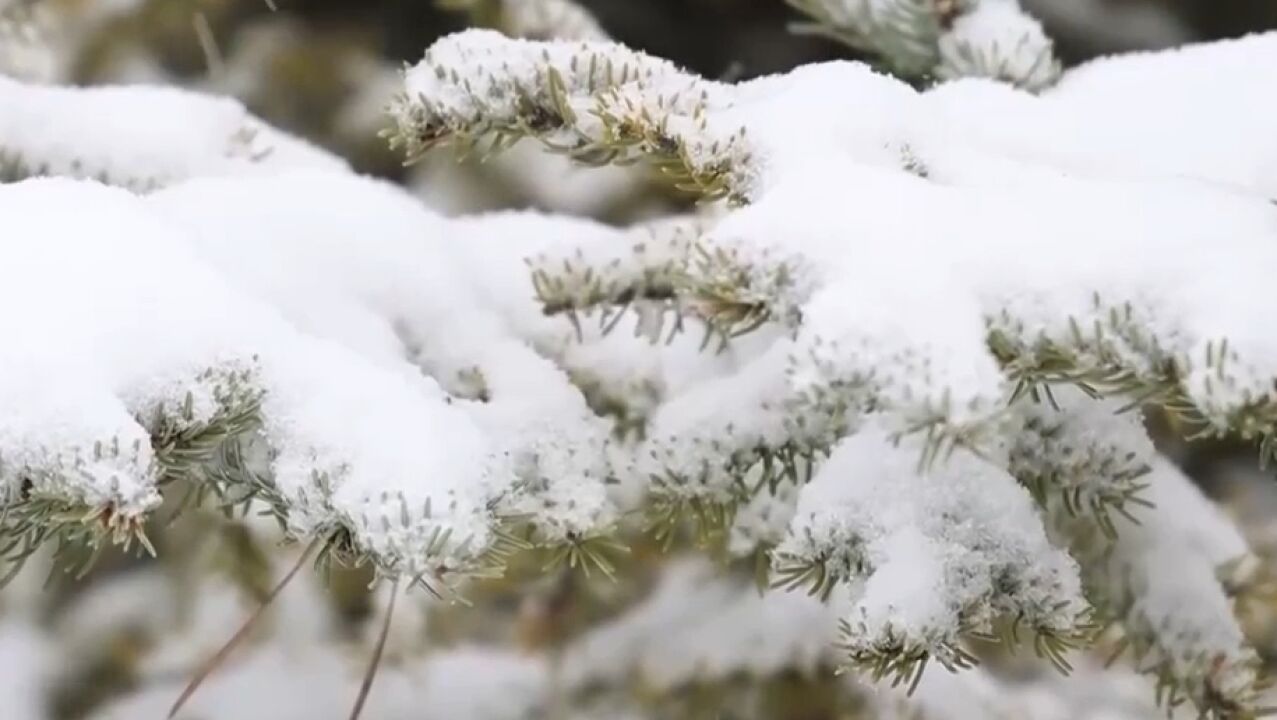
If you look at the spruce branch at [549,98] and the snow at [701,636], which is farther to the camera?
the snow at [701,636]

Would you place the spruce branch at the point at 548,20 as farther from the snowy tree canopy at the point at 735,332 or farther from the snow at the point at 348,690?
the snow at the point at 348,690

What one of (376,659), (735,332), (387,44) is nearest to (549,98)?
(735,332)

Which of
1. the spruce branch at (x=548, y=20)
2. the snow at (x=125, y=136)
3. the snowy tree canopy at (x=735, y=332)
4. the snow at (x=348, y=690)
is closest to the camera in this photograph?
the snowy tree canopy at (x=735, y=332)

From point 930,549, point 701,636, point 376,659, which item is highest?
point 930,549

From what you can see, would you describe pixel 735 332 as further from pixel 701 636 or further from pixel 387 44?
pixel 387 44

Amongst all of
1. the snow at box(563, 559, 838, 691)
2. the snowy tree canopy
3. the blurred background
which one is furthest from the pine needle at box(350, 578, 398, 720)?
the blurred background

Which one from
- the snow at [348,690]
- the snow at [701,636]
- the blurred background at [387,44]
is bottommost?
the snow at [348,690]

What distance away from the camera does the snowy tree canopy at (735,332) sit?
1.10ft

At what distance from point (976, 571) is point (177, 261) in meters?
0.29

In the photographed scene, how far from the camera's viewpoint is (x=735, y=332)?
1.28 ft

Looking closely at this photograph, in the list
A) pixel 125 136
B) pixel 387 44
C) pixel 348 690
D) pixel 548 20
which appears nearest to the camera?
pixel 125 136

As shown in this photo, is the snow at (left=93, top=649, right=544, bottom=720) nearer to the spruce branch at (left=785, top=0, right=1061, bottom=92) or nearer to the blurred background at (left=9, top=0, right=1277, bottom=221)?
the blurred background at (left=9, top=0, right=1277, bottom=221)

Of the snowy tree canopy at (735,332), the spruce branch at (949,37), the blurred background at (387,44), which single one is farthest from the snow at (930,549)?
the blurred background at (387,44)

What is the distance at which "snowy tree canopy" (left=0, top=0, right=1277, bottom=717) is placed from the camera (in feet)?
1.10
